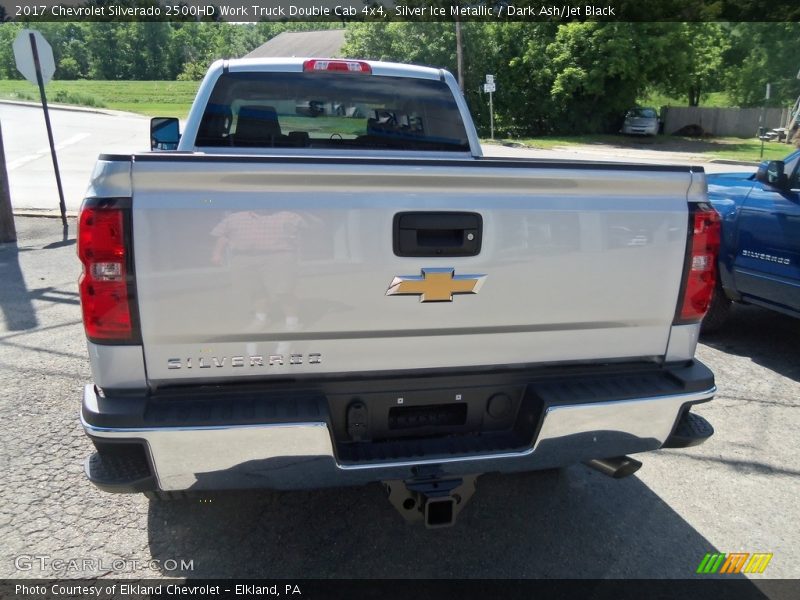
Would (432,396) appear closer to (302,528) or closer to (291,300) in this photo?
(291,300)

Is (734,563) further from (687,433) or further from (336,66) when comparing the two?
(336,66)

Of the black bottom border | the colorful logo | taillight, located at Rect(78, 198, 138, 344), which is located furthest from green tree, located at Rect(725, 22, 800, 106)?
taillight, located at Rect(78, 198, 138, 344)

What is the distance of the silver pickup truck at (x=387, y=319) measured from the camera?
232cm

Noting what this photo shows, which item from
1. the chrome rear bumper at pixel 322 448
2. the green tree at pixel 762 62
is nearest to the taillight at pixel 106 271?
the chrome rear bumper at pixel 322 448

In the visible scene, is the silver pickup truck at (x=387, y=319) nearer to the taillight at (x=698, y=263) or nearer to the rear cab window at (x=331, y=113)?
the taillight at (x=698, y=263)

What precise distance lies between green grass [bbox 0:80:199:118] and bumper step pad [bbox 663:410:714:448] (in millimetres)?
41240

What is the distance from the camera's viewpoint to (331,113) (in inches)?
181

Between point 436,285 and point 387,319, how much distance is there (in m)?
0.22

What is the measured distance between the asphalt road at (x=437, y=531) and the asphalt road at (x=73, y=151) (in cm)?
928

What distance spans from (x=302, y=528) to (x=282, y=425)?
3.70 feet

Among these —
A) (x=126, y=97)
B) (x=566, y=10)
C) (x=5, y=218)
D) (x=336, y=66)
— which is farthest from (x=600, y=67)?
(x=126, y=97)

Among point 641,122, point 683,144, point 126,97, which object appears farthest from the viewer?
point 126,97

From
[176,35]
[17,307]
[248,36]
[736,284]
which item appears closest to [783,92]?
[736,284]

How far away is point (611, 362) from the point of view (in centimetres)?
286
